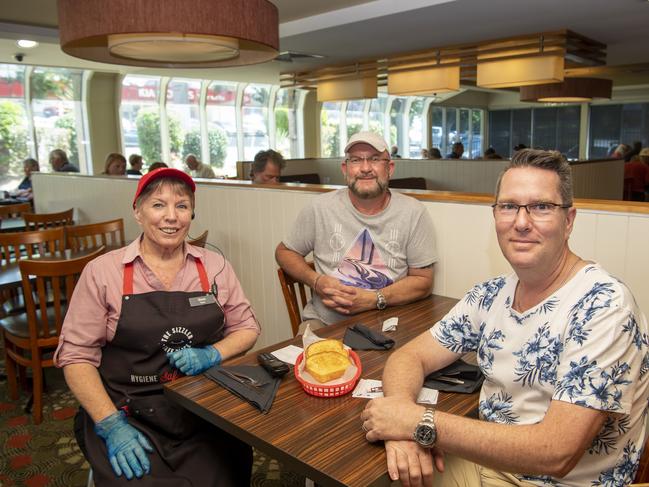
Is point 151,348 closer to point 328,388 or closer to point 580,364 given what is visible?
point 328,388

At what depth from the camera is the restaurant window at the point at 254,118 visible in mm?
11430

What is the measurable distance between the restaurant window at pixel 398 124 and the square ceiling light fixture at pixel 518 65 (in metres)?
8.29

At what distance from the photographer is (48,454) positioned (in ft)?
8.19

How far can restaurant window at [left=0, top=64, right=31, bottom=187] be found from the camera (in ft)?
27.2

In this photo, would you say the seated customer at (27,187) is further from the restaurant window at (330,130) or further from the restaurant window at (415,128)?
the restaurant window at (415,128)

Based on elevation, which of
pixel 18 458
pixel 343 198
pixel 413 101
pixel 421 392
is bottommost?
pixel 18 458

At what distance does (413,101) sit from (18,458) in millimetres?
13983

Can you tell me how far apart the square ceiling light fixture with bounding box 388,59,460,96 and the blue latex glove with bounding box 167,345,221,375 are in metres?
5.79

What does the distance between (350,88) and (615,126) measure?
1022 centimetres

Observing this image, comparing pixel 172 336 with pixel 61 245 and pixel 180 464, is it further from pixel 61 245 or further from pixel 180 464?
pixel 61 245

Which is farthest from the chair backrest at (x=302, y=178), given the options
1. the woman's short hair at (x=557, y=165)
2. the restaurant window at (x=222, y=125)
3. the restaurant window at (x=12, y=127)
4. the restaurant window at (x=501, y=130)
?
the restaurant window at (x=501, y=130)

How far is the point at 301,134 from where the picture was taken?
12.4 metres

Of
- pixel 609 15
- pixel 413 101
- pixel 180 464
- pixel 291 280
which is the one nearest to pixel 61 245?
pixel 291 280

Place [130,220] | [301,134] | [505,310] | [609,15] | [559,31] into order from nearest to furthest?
[505,310] → [130,220] → [609,15] → [559,31] → [301,134]
